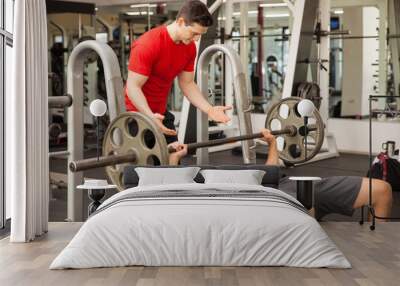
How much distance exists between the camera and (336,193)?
216 inches

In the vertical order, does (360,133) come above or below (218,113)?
below

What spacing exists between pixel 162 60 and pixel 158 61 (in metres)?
0.03

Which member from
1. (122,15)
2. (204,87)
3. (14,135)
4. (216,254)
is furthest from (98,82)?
(216,254)

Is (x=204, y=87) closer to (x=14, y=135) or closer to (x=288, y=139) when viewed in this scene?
(x=288, y=139)

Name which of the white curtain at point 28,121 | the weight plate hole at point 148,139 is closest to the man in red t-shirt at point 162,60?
the weight plate hole at point 148,139

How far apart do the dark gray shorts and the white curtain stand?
6.35 ft

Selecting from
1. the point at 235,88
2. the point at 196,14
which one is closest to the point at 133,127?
the point at 196,14

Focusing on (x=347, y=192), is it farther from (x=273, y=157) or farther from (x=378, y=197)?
(x=273, y=157)

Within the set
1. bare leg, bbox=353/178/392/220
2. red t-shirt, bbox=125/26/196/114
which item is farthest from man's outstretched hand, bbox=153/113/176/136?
bare leg, bbox=353/178/392/220

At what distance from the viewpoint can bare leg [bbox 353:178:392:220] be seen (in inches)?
213

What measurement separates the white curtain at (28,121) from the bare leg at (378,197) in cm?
243

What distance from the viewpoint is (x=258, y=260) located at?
4.02 meters

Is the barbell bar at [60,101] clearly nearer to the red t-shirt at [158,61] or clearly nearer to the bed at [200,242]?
the red t-shirt at [158,61]

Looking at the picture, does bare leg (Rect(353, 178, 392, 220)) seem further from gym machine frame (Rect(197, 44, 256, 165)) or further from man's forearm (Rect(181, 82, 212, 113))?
man's forearm (Rect(181, 82, 212, 113))
